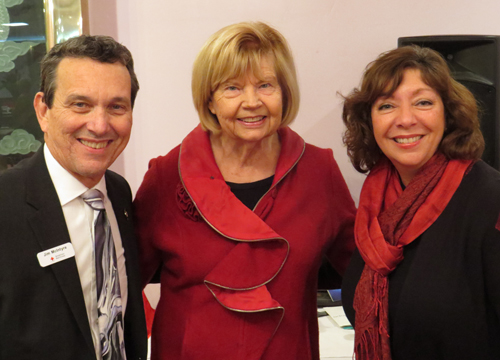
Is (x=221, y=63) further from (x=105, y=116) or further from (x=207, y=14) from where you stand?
(x=207, y=14)

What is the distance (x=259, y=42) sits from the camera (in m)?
1.61

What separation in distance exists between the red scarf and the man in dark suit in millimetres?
795

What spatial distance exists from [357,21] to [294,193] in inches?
75.3

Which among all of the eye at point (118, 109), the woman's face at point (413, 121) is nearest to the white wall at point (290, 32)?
the woman's face at point (413, 121)

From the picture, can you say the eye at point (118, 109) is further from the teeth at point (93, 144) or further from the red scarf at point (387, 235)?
the red scarf at point (387, 235)

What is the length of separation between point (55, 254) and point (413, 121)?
113 cm

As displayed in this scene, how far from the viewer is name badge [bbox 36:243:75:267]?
121 centimetres

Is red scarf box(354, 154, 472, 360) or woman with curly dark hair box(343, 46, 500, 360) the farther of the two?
red scarf box(354, 154, 472, 360)

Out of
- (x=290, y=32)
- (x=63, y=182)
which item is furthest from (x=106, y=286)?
(x=290, y=32)

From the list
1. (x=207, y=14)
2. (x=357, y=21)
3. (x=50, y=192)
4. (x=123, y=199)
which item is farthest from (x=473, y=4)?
(x=50, y=192)

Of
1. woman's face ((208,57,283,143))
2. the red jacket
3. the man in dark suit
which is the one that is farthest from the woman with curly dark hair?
the man in dark suit

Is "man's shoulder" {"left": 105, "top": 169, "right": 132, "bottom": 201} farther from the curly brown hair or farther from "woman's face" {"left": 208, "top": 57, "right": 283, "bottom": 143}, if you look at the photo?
the curly brown hair

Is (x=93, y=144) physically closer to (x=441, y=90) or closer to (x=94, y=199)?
(x=94, y=199)

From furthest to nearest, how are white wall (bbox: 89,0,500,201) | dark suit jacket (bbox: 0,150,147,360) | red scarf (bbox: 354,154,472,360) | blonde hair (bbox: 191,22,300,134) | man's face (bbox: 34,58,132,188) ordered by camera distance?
white wall (bbox: 89,0,500,201) → blonde hair (bbox: 191,22,300,134) → red scarf (bbox: 354,154,472,360) → man's face (bbox: 34,58,132,188) → dark suit jacket (bbox: 0,150,147,360)
